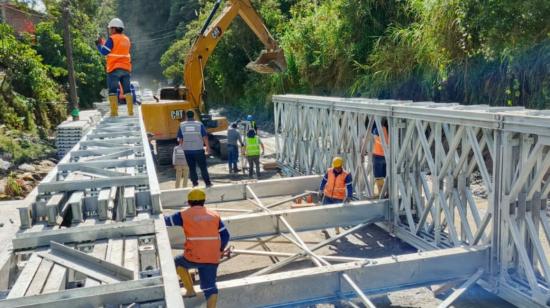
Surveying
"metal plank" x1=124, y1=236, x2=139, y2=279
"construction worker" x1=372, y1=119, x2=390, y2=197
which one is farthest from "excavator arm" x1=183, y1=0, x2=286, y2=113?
"metal plank" x1=124, y1=236, x2=139, y2=279

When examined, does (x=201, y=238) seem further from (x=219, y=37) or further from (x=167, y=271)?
(x=219, y=37)

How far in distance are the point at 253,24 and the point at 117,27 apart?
20.5 ft

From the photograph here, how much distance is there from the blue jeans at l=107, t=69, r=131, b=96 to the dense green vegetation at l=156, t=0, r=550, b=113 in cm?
722

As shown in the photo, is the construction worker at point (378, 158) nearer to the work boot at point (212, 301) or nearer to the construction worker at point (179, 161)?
the work boot at point (212, 301)

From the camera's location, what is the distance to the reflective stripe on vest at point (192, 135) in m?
10.4

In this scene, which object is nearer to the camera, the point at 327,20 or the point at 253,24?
the point at 253,24

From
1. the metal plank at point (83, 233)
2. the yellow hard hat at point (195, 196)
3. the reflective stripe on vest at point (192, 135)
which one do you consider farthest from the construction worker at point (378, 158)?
the metal plank at point (83, 233)

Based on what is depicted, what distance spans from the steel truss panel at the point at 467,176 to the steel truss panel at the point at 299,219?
48 cm

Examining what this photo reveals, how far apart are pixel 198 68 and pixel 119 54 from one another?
5.55 metres

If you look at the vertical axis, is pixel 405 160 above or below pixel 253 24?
below

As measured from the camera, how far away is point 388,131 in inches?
313

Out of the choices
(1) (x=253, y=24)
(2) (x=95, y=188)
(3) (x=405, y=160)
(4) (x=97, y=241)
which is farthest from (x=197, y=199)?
(1) (x=253, y=24)

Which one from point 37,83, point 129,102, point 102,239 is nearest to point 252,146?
point 129,102

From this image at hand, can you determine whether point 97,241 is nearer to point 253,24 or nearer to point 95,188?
A: point 95,188
